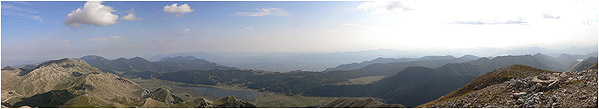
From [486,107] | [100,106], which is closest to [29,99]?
[100,106]

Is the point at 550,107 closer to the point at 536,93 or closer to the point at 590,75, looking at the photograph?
the point at 536,93

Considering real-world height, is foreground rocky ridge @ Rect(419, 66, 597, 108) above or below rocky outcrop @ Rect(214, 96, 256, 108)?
above

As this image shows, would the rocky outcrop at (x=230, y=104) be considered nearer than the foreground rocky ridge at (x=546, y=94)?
No

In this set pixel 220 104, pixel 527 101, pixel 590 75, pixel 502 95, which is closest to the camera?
pixel 527 101

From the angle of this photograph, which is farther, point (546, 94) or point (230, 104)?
point (230, 104)

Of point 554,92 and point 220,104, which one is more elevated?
point 554,92

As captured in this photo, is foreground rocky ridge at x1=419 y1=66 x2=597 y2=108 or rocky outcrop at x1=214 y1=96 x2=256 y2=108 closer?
foreground rocky ridge at x1=419 y1=66 x2=597 y2=108

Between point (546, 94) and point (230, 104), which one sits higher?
point (546, 94)

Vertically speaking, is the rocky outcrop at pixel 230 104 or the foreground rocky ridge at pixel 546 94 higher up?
the foreground rocky ridge at pixel 546 94
